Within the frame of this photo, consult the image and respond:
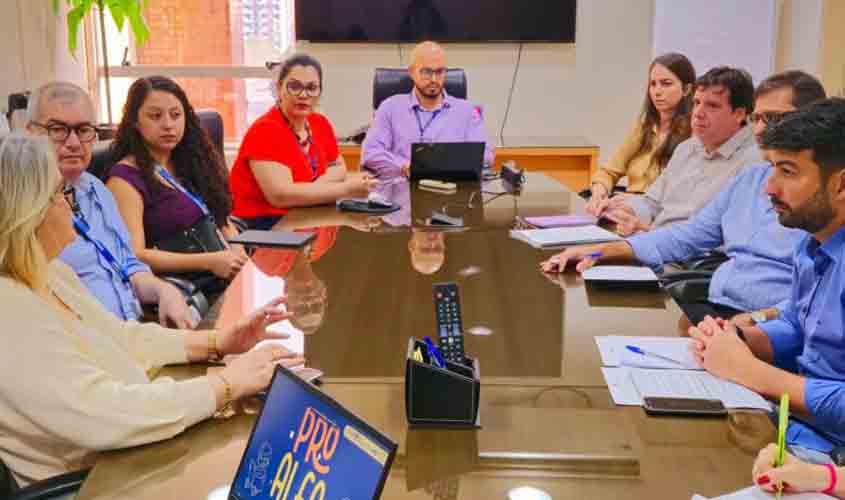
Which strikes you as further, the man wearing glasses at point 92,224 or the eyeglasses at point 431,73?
the eyeglasses at point 431,73

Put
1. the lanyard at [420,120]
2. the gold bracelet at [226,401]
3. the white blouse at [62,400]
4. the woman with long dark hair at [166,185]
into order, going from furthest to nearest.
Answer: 1. the lanyard at [420,120]
2. the woman with long dark hair at [166,185]
3. the gold bracelet at [226,401]
4. the white blouse at [62,400]

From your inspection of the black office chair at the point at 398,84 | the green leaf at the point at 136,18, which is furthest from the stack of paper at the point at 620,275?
the green leaf at the point at 136,18

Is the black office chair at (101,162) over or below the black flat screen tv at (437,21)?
below

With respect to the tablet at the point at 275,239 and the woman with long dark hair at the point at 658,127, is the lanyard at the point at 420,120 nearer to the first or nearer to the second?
the woman with long dark hair at the point at 658,127

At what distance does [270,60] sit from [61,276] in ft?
15.5

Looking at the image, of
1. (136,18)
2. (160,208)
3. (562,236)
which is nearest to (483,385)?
(562,236)

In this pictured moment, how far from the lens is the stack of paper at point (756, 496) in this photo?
1082mm

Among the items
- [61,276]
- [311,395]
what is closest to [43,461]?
[61,276]

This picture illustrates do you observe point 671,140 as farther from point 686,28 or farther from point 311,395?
point 311,395

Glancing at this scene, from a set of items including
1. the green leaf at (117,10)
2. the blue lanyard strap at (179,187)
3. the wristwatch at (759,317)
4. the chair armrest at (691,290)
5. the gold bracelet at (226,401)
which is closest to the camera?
the gold bracelet at (226,401)

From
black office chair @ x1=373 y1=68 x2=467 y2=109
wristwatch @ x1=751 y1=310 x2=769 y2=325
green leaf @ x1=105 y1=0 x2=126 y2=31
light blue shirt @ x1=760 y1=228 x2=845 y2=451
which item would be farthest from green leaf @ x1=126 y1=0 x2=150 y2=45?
light blue shirt @ x1=760 y1=228 x2=845 y2=451

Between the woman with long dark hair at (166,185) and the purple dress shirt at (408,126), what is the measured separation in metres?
1.35

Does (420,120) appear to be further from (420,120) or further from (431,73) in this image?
(431,73)

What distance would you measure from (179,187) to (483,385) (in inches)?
63.8
